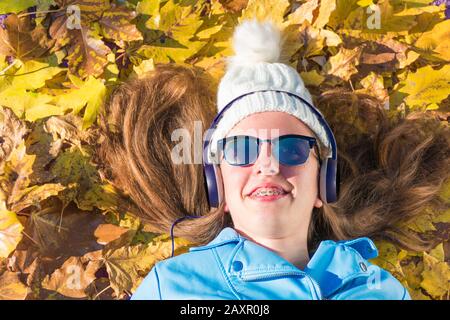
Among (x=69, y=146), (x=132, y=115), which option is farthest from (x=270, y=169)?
(x=69, y=146)

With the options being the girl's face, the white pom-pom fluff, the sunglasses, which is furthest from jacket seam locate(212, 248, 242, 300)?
the white pom-pom fluff

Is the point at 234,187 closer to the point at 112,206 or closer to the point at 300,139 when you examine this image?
the point at 300,139

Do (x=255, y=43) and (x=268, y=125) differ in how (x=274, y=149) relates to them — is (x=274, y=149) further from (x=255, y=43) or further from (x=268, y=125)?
(x=255, y=43)

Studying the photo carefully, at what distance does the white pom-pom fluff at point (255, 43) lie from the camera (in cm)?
230

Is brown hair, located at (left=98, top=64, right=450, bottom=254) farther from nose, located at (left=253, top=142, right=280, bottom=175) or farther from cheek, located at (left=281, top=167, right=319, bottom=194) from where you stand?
nose, located at (left=253, top=142, right=280, bottom=175)

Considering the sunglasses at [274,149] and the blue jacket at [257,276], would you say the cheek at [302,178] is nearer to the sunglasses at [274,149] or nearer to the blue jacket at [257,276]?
the sunglasses at [274,149]

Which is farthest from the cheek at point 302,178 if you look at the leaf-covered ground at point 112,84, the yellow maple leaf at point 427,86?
the yellow maple leaf at point 427,86

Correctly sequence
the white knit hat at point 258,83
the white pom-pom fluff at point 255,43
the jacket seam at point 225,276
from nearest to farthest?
the jacket seam at point 225,276, the white knit hat at point 258,83, the white pom-pom fluff at point 255,43

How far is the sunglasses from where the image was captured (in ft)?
6.95

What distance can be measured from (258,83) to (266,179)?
1.08ft

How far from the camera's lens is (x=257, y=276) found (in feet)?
6.71

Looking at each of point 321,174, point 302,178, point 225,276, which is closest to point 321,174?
point 321,174

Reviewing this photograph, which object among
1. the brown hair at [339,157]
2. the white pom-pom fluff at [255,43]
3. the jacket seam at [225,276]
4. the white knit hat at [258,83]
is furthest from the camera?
the brown hair at [339,157]
